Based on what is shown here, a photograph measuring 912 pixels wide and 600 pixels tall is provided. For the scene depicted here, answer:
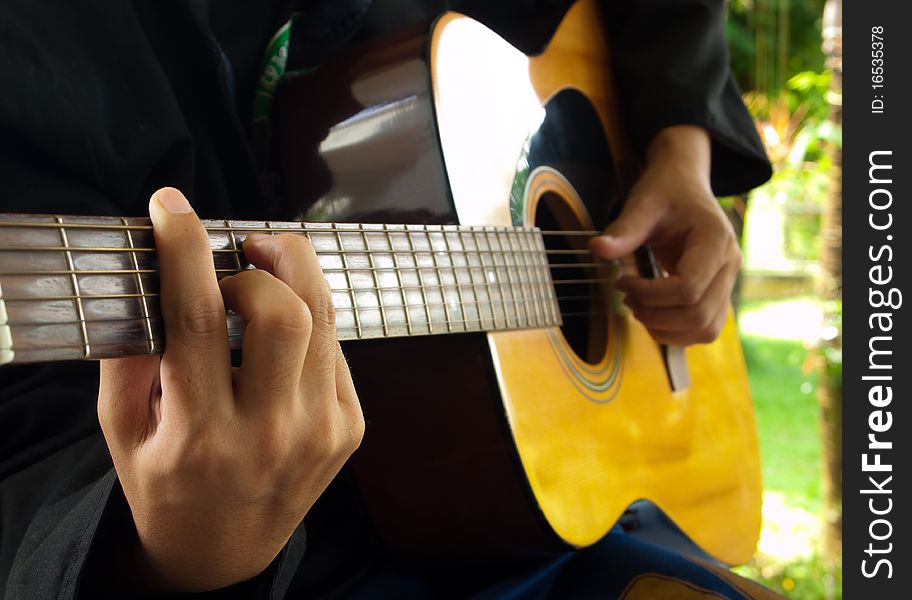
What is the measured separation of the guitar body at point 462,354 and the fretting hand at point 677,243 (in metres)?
0.10

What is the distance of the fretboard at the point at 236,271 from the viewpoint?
443 mm

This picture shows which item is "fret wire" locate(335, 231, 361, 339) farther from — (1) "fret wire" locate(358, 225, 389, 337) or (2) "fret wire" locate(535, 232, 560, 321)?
(2) "fret wire" locate(535, 232, 560, 321)

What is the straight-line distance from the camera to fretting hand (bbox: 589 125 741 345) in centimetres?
109

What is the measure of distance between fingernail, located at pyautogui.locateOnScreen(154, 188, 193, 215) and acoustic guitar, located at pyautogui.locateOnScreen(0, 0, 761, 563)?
43 millimetres

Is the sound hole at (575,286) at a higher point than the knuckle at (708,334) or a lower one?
higher

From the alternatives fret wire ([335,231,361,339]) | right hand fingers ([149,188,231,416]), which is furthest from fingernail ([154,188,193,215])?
fret wire ([335,231,361,339])

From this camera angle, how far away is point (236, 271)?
548 mm

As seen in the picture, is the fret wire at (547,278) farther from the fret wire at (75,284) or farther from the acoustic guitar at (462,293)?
the fret wire at (75,284)

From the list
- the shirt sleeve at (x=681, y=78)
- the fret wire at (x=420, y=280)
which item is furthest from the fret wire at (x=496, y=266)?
the shirt sleeve at (x=681, y=78)

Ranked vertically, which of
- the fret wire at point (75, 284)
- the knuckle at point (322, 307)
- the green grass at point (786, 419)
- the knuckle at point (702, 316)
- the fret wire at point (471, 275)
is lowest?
the green grass at point (786, 419)

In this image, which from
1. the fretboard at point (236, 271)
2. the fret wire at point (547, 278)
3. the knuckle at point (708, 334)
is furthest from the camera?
the knuckle at point (708, 334)

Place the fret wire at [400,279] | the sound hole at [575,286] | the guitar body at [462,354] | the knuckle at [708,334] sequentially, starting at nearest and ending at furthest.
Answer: the fret wire at [400,279], the guitar body at [462,354], the sound hole at [575,286], the knuckle at [708,334]

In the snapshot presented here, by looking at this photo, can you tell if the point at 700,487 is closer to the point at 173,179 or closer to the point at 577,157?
the point at 577,157
